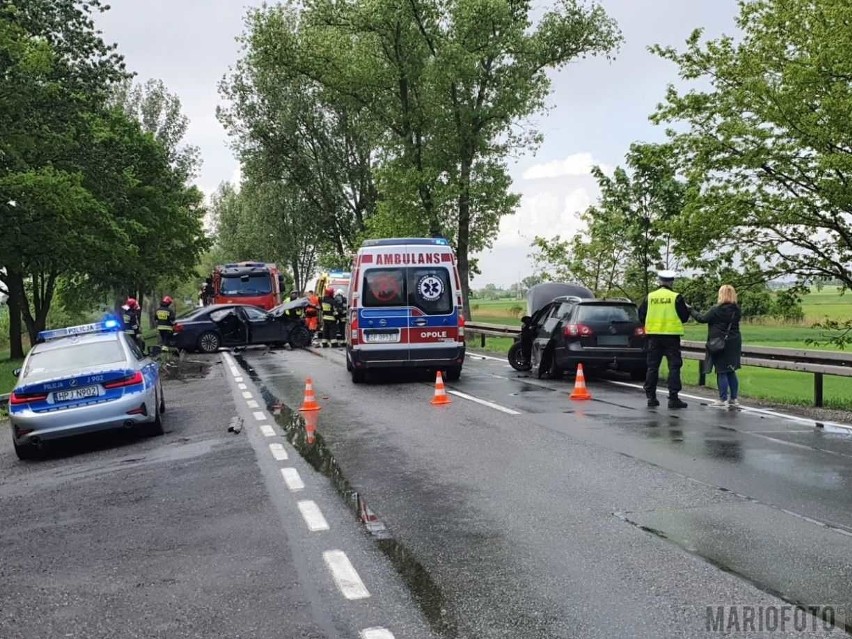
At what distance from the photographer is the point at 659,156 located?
658 inches

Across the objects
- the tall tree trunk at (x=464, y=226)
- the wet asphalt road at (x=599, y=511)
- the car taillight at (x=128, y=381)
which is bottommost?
the wet asphalt road at (x=599, y=511)

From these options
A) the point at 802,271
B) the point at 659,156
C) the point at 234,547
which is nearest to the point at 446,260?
the point at 659,156

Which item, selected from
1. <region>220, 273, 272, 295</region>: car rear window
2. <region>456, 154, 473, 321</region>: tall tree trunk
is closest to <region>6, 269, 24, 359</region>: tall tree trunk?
<region>220, 273, 272, 295</region>: car rear window

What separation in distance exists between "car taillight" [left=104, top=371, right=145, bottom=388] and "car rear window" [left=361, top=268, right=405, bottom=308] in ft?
18.1

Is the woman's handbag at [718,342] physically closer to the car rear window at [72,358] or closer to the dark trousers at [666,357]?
the dark trousers at [666,357]

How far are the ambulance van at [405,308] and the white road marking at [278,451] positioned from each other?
20.3 ft

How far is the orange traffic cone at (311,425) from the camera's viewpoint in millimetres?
10031

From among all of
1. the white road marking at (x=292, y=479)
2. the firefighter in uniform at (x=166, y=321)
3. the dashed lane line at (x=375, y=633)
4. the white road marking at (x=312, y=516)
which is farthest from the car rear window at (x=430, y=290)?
the firefighter in uniform at (x=166, y=321)

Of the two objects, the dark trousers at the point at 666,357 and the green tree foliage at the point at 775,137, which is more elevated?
the green tree foliage at the point at 775,137

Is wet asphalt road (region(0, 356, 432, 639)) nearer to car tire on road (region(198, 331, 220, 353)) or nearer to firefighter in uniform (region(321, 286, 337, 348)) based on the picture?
firefighter in uniform (region(321, 286, 337, 348))

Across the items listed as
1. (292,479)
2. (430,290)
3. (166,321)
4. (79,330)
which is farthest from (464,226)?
(292,479)

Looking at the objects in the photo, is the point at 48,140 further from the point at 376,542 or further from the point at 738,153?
the point at 376,542

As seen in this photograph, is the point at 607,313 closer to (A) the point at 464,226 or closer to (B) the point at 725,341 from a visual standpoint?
(B) the point at 725,341

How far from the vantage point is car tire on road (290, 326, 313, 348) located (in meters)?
28.3
